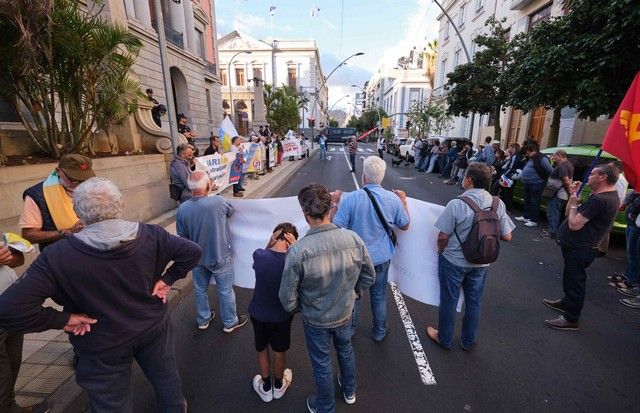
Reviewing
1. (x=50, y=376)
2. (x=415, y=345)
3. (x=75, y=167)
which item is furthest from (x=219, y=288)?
(x=415, y=345)

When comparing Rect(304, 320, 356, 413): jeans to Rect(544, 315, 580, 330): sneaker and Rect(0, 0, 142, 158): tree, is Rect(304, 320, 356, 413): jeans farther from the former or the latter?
Rect(0, 0, 142, 158): tree

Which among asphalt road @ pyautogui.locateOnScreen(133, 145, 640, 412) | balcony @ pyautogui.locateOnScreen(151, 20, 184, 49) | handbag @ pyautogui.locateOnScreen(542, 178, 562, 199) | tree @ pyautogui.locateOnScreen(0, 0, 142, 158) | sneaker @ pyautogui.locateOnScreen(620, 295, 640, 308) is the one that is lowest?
sneaker @ pyautogui.locateOnScreen(620, 295, 640, 308)

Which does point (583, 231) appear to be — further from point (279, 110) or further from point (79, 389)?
point (279, 110)

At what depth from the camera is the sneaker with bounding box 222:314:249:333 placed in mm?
3547

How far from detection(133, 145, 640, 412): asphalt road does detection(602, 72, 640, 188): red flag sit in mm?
1742

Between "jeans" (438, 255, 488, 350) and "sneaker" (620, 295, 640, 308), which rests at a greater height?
"jeans" (438, 255, 488, 350)

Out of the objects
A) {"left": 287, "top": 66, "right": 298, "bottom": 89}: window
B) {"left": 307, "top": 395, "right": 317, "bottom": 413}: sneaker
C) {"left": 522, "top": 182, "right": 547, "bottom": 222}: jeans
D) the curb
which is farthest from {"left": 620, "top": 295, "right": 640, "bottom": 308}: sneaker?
Result: {"left": 287, "top": 66, "right": 298, "bottom": 89}: window

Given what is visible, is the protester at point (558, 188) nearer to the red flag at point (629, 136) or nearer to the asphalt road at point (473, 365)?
the asphalt road at point (473, 365)

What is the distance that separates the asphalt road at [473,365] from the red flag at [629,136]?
174cm

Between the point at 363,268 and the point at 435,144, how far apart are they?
653 inches

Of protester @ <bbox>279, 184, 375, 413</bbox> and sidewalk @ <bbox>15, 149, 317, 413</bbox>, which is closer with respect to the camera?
protester @ <bbox>279, 184, 375, 413</bbox>

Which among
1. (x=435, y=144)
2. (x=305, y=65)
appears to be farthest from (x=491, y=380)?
(x=305, y=65)

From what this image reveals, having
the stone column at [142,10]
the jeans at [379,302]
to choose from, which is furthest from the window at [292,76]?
the jeans at [379,302]

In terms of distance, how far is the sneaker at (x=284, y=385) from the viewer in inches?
105
